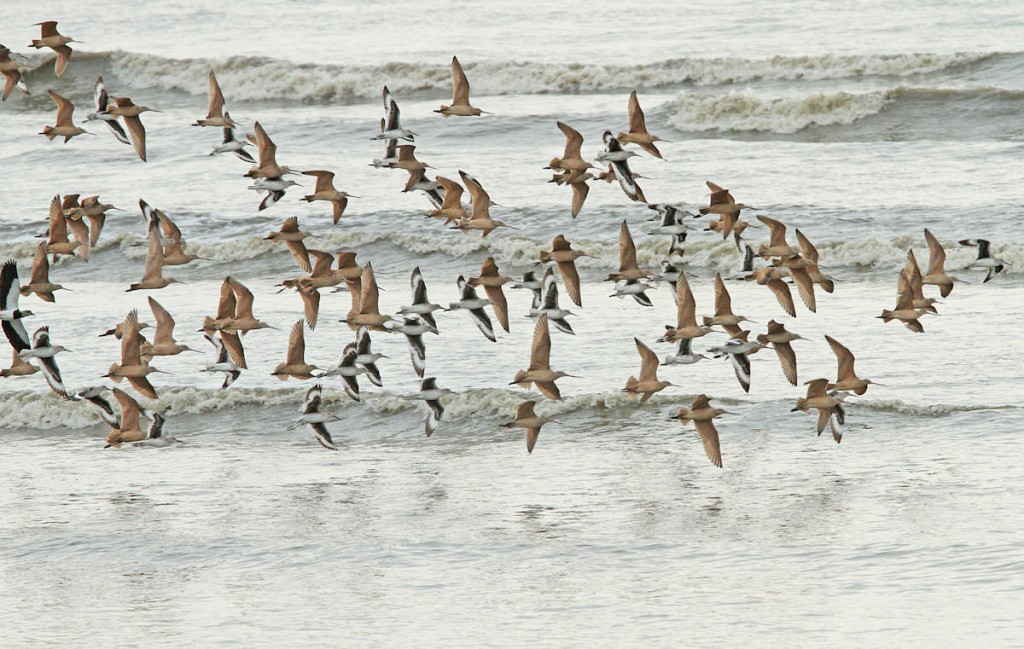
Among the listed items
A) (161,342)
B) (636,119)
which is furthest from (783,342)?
(161,342)

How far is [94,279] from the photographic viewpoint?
70.0 feet

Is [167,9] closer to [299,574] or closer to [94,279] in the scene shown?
[94,279]

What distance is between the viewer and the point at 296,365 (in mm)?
12828

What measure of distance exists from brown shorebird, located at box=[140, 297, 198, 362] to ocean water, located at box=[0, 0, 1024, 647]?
37.9 inches

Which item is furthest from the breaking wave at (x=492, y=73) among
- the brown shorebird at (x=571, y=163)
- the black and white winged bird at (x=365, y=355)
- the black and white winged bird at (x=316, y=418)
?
the black and white winged bird at (x=316, y=418)

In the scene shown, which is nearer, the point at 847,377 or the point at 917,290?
the point at 847,377

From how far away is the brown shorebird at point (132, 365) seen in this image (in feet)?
42.1

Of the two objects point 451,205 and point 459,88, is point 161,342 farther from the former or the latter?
point 459,88

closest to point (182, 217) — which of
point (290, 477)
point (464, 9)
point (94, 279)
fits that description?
point (94, 279)

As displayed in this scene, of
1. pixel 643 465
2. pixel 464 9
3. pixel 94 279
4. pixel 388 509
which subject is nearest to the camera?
pixel 388 509

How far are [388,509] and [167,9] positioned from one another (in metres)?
38.2

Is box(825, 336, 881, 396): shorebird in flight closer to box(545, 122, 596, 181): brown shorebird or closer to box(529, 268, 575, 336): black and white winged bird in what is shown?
box(529, 268, 575, 336): black and white winged bird

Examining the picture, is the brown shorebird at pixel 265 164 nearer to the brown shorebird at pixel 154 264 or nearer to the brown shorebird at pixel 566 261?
the brown shorebird at pixel 154 264

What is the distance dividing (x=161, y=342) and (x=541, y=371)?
135 inches
